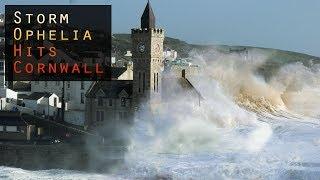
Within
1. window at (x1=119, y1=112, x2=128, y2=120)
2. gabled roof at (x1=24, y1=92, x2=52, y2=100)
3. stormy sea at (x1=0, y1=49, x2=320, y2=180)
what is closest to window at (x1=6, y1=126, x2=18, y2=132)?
stormy sea at (x1=0, y1=49, x2=320, y2=180)

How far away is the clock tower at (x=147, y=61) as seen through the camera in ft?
171

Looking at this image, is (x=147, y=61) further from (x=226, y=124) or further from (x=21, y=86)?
Answer: (x=21, y=86)

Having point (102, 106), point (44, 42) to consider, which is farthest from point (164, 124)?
point (44, 42)

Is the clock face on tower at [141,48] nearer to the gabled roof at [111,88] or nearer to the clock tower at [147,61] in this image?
the clock tower at [147,61]

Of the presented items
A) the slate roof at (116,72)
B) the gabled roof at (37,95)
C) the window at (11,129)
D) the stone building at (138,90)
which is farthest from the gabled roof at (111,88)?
the window at (11,129)

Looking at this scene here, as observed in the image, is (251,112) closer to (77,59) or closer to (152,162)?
(77,59)

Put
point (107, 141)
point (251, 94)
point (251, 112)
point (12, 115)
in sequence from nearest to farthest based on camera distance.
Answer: point (107, 141) < point (12, 115) < point (251, 112) < point (251, 94)

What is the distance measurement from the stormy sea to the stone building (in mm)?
1317

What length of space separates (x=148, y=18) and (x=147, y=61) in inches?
141

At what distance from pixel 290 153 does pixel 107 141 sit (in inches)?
505

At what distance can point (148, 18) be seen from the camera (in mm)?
52938

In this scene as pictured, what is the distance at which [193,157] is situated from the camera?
4503 cm

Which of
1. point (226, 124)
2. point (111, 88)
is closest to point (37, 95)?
point (111, 88)

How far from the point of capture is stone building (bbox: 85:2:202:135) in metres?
52.3
